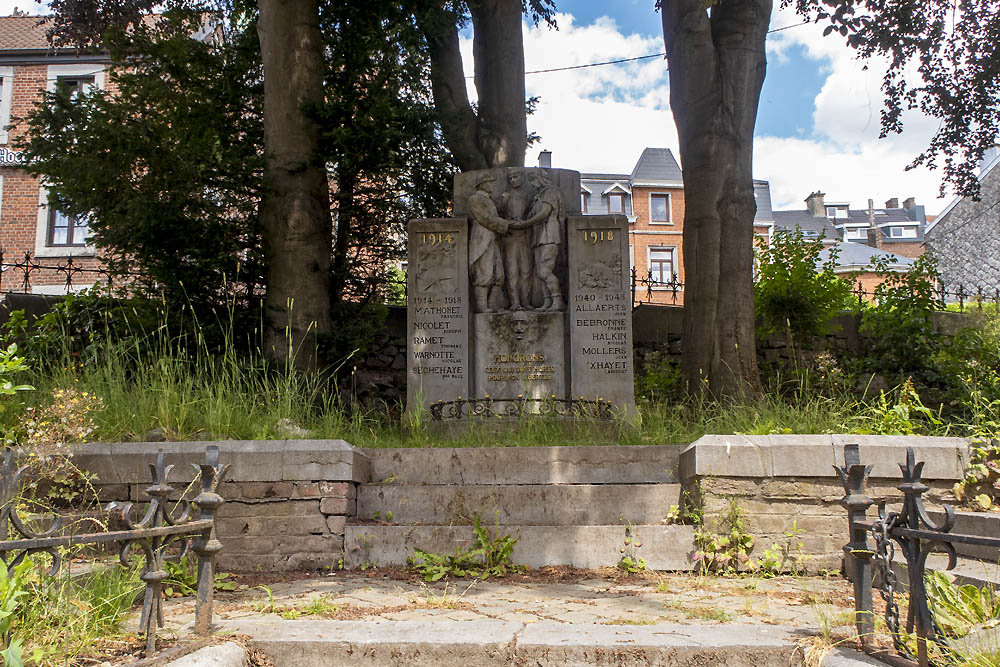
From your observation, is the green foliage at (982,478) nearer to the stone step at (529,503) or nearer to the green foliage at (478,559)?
the stone step at (529,503)

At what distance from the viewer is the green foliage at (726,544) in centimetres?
495

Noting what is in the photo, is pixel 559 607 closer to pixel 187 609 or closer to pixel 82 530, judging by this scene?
pixel 187 609

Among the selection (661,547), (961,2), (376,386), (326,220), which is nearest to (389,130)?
(326,220)

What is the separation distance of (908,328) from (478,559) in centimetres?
875

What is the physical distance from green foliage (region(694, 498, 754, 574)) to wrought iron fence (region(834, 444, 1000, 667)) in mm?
1857

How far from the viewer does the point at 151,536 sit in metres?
2.88

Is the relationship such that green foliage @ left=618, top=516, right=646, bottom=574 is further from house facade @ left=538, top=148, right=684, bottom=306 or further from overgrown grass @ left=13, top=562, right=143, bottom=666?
house facade @ left=538, top=148, right=684, bottom=306

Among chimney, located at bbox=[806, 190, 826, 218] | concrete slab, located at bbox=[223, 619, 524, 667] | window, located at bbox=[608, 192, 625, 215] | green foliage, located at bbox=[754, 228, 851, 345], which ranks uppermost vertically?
chimney, located at bbox=[806, 190, 826, 218]

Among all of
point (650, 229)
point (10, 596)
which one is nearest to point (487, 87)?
point (10, 596)

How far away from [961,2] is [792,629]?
955 centimetres

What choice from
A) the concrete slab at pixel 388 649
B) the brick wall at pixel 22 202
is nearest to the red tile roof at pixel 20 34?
the brick wall at pixel 22 202

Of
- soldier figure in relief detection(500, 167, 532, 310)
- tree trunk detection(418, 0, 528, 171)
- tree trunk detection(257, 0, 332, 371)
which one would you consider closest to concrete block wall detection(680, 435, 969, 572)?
soldier figure in relief detection(500, 167, 532, 310)

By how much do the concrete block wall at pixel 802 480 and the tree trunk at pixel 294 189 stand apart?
14.2 feet

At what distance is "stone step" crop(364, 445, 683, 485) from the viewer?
18.9 feet
